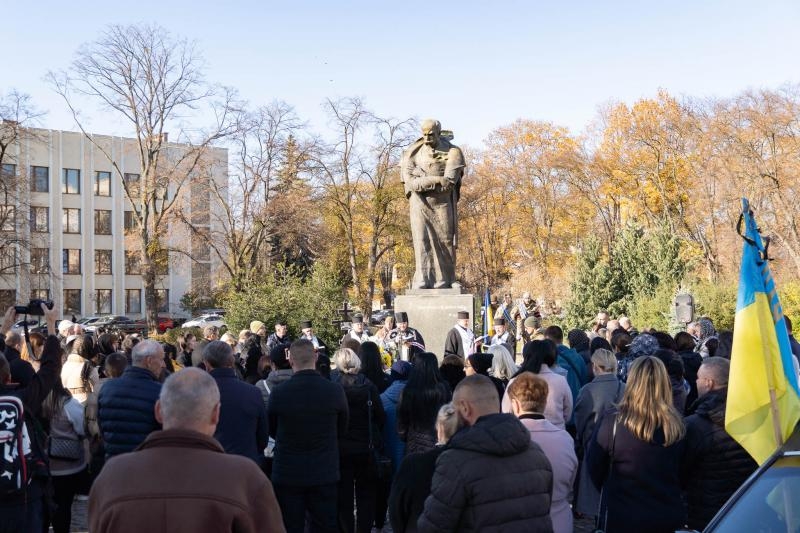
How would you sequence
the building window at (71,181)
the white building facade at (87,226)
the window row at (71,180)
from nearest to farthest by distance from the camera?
the white building facade at (87,226) → the window row at (71,180) → the building window at (71,181)

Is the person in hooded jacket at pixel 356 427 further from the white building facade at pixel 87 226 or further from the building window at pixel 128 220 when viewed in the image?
the building window at pixel 128 220

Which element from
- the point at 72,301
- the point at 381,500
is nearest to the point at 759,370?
the point at 381,500

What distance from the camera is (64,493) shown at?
23.7ft

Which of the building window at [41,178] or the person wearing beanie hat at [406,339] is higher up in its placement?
the building window at [41,178]

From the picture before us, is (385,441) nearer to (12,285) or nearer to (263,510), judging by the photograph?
A: (263,510)

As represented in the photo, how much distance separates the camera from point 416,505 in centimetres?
440

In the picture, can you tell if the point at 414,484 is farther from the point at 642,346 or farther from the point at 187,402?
the point at 642,346

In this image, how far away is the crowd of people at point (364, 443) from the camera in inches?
119

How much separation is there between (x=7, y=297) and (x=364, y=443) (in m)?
58.7

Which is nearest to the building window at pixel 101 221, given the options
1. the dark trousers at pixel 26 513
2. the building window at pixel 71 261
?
the building window at pixel 71 261

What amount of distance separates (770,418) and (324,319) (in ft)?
55.2

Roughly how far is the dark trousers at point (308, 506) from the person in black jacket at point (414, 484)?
Answer: 2.07 meters

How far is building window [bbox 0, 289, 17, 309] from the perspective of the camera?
55.7 meters

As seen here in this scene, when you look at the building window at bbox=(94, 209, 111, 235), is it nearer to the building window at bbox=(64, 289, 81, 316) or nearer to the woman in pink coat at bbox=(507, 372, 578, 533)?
the building window at bbox=(64, 289, 81, 316)
